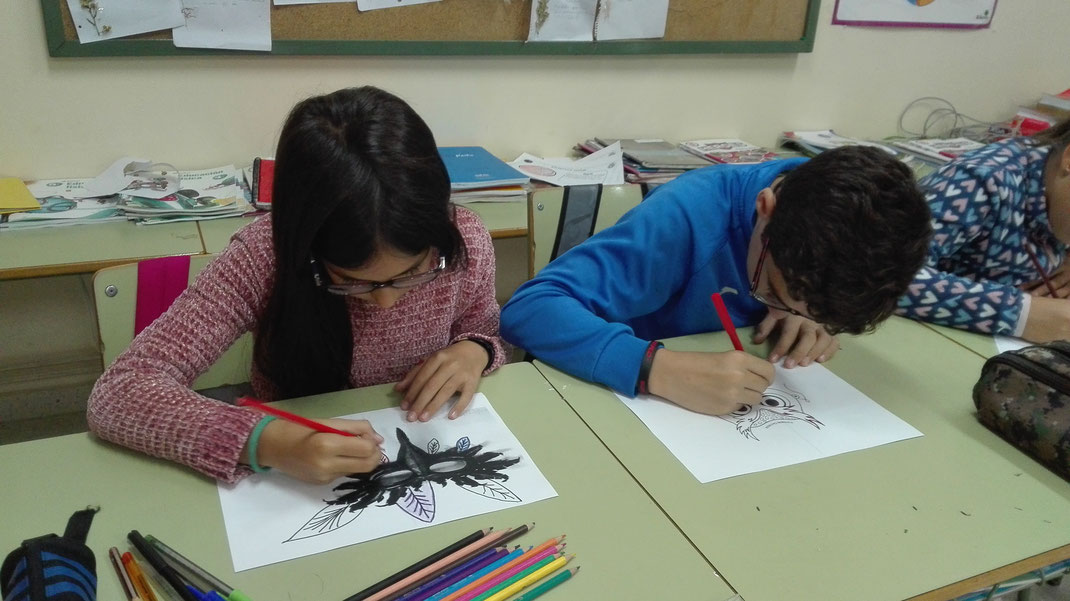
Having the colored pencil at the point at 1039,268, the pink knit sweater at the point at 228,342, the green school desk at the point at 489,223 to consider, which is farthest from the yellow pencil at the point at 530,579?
the colored pencil at the point at 1039,268

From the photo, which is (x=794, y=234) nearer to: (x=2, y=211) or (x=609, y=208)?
(x=609, y=208)

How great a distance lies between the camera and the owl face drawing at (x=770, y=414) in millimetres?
981

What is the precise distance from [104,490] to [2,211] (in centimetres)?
118

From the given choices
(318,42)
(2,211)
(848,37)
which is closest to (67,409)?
(2,211)

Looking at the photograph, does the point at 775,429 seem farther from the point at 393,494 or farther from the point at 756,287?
the point at 393,494

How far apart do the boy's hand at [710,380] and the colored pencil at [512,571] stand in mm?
346

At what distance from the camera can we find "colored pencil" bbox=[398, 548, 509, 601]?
66cm

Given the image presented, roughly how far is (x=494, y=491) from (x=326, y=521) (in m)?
0.18

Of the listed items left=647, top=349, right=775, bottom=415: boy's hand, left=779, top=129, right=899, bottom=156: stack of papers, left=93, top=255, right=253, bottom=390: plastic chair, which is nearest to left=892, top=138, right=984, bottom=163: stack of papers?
left=779, top=129, right=899, bottom=156: stack of papers

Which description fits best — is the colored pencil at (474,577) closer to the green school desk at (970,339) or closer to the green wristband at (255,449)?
the green wristband at (255,449)

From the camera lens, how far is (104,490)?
0.78 m

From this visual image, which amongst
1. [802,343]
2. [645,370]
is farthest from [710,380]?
[802,343]

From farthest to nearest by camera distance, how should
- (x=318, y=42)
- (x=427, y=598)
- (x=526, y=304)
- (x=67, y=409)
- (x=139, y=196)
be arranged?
(x=67, y=409), (x=318, y=42), (x=139, y=196), (x=526, y=304), (x=427, y=598)

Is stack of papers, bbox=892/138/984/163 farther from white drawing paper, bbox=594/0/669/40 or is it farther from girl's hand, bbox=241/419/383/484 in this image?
girl's hand, bbox=241/419/383/484
